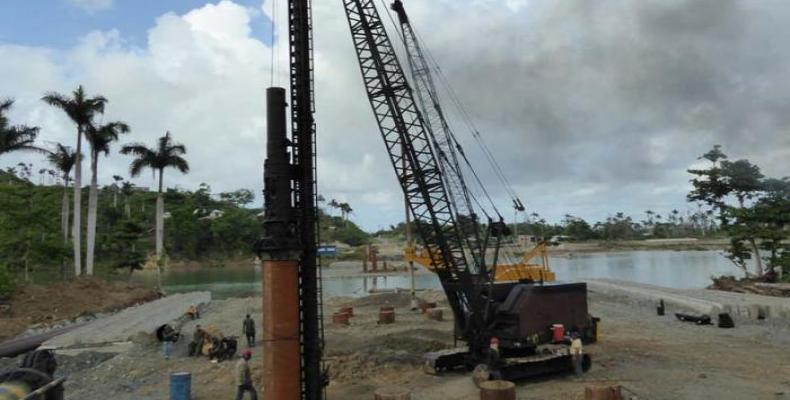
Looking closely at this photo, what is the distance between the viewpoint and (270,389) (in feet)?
41.1

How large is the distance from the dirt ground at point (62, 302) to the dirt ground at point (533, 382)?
39.2 ft

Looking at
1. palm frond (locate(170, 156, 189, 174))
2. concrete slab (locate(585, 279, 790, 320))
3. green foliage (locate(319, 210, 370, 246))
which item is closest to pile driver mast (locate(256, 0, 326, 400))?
concrete slab (locate(585, 279, 790, 320))

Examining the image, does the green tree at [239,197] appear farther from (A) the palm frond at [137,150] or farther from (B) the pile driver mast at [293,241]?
(B) the pile driver mast at [293,241]

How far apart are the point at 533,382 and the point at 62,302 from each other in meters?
33.7

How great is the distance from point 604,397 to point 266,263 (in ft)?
27.8

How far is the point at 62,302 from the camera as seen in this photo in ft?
129

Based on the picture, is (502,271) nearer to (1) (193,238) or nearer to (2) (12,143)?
(2) (12,143)

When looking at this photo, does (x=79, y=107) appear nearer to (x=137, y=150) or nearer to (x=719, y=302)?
(x=137, y=150)

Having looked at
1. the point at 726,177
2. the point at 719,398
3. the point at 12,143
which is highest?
the point at 12,143

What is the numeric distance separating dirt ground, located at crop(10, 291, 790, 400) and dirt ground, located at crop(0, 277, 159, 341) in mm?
11949

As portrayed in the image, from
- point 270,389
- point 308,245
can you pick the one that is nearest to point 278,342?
point 270,389

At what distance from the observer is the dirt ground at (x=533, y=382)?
17.1 metres

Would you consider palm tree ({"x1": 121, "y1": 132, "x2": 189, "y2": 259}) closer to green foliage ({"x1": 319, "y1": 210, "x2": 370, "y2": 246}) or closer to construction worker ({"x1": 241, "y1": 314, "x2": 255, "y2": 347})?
construction worker ({"x1": 241, "y1": 314, "x2": 255, "y2": 347})

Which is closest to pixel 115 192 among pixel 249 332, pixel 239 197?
pixel 239 197
